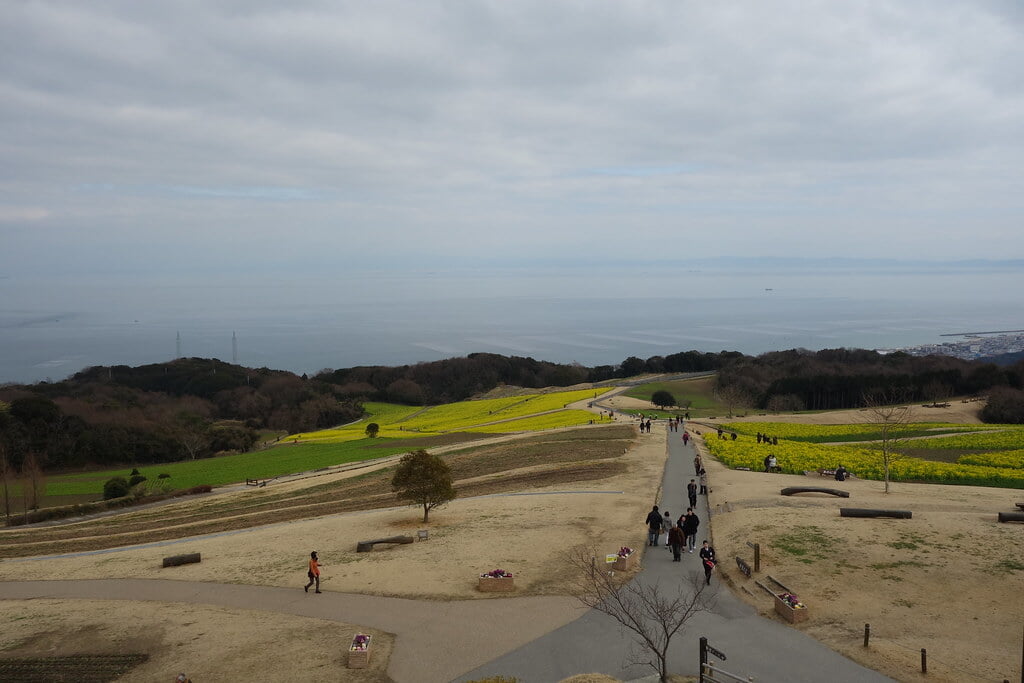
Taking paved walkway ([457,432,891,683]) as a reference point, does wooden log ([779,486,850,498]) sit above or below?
above

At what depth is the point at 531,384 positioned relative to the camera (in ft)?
369

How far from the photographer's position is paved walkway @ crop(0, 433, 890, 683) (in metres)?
11.6

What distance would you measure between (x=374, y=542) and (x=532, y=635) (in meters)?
7.63

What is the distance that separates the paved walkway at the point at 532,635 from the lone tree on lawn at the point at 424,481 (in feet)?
19.0

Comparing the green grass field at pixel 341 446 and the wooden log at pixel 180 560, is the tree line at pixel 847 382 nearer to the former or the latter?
the green grass field at pixel 341 446

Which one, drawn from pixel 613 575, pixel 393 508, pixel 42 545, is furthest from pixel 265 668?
pixel 42 545

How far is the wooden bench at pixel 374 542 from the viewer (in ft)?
62.5

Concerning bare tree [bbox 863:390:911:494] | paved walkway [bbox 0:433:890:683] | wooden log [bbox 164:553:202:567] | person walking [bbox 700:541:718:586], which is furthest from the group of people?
wooden log [bbox 164:553:202:567]

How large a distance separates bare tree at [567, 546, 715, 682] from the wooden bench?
5271 mm

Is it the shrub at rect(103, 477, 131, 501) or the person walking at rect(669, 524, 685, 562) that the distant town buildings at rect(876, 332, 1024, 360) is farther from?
the shrub at rect(103, 477, 131, 501)

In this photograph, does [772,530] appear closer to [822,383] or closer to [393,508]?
[393,508]

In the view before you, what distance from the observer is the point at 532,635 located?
1314cm

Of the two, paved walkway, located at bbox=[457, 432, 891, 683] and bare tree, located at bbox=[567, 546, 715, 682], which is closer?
paved walkway, located at bbox=[457, 432, 891, 683]

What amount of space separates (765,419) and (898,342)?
171142 millimetres
